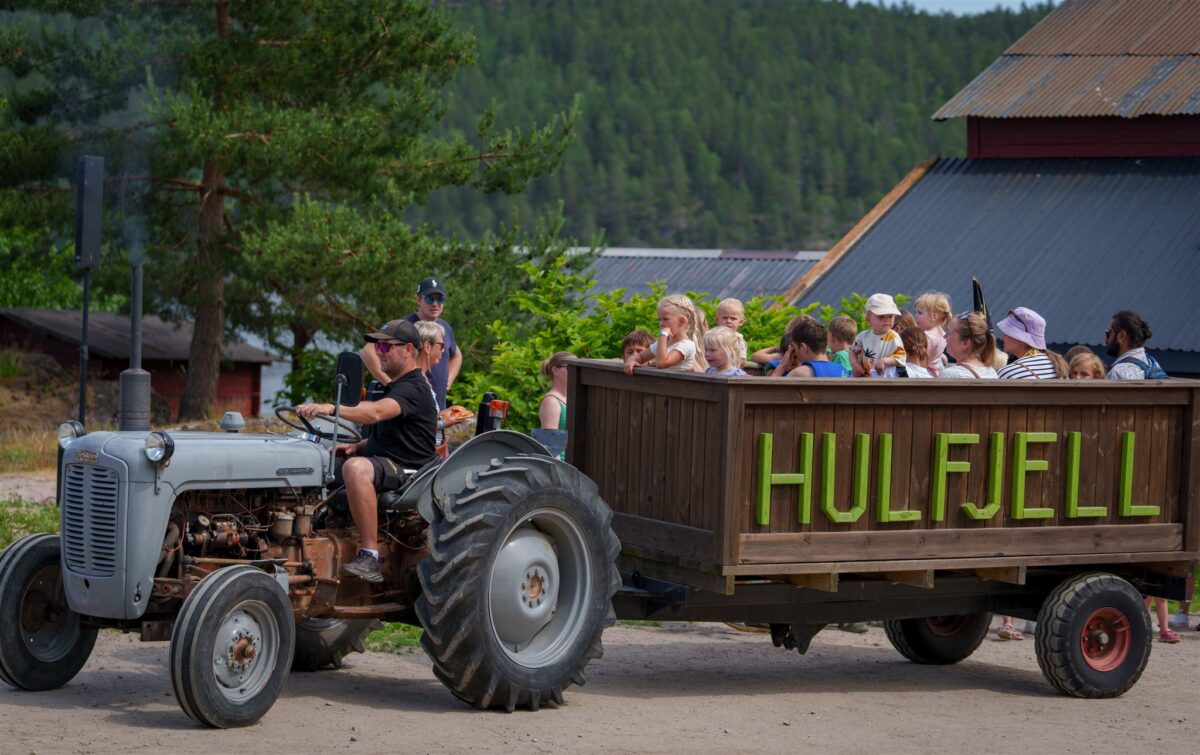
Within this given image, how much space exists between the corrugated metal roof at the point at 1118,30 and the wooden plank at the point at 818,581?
614 inches

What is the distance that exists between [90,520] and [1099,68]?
1793cm

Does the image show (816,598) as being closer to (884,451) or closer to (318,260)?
(884,451)

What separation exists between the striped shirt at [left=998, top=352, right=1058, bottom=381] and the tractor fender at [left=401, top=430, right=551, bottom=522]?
8.87 ft

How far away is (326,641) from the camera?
8.70 meters

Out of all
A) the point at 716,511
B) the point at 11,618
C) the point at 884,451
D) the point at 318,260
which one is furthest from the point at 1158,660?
the point at 318,260

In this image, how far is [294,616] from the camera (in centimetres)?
749

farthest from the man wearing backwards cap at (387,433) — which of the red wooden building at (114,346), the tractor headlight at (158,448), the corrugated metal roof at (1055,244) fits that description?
the red wooden building at (114,346)

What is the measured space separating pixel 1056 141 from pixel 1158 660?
12835 millimetres

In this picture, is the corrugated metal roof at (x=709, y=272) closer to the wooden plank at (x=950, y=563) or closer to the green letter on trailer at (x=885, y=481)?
the wooden plank at (x=950, y=563)

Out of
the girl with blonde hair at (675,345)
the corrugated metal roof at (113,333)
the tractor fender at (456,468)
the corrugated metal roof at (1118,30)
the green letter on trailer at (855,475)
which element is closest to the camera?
the tractor fender at (456,468)

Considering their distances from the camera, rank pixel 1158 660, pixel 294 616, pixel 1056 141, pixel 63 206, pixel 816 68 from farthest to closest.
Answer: pixel 816 68, pixel 63 206, pixel 1056 141, pixel 1158 660, pixel 294 616

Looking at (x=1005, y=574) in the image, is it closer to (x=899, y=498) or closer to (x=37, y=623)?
(x=899, y=498)

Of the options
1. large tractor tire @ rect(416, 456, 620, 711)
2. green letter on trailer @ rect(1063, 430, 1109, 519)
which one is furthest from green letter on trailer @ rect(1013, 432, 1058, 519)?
large tractor tire @ rect(416, 456, 620, 711)

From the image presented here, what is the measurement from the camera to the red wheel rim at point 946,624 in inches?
380
